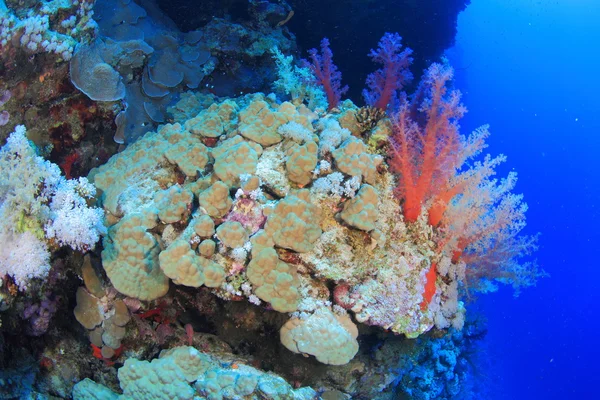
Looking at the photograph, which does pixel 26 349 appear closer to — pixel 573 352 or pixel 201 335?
pixel 201 335

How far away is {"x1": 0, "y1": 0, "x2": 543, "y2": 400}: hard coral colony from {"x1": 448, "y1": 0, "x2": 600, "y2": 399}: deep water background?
20.6 m

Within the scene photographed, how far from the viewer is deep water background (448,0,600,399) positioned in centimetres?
2811

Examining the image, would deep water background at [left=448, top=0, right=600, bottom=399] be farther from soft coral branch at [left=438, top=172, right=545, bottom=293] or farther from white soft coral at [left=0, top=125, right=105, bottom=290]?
white soft coral at [left=0, top=125, right=105, bottom=290]

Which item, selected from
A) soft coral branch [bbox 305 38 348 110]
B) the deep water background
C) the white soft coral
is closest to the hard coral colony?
the white soft coral

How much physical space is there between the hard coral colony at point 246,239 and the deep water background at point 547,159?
20584 mm

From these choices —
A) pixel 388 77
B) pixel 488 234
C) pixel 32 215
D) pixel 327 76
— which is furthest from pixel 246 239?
pixel 327 76

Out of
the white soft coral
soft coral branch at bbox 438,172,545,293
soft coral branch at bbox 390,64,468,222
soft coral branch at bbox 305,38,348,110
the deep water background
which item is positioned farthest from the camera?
the deep water background

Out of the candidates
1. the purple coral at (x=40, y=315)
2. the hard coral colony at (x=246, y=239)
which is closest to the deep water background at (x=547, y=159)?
the hard coral colony at (x=246, y=239)

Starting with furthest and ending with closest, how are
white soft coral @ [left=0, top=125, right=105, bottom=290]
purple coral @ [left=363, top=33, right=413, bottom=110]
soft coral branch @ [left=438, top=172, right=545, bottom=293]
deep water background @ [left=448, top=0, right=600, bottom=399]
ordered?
deep water background @ [left=448, top=0, right=600, bottom=399], purple coral @ [left=363, top=33, right=413, bottom=110], soft coral branch @ [left=438, top=172, right=545, bottom=293], white soft coral @ [left=0, top=125, right=105, bottom=290]

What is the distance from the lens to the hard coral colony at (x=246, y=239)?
274 cm

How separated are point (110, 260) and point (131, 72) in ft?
11.2

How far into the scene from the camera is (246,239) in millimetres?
2945

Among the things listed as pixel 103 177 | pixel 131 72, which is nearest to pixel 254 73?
pixel 131 72

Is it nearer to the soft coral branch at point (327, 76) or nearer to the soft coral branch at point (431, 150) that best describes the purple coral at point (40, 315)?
the soft coral branch at point (431, 150)
